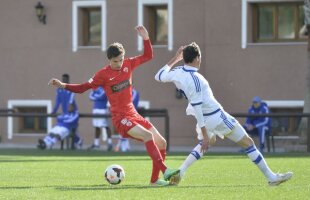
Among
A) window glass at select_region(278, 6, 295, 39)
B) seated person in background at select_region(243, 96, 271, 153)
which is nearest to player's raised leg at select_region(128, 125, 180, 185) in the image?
seated person in background at select_region(243, 96, 271, 153)

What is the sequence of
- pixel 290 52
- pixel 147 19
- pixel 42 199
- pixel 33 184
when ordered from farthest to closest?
pixel 147 19, pixel 290 52, pixel 33 184, pixel 42 199

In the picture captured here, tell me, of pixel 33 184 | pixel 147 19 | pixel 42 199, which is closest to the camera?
pixel 42 199

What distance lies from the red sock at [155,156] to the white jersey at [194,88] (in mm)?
817

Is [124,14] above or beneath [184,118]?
above

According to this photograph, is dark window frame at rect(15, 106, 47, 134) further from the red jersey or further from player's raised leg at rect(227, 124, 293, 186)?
player's raised leg at rect(227, 124, 293, 186)

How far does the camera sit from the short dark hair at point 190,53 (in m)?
14.6

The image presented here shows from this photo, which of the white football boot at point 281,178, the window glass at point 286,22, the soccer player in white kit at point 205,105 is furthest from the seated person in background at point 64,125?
the white football boot at point 281,178

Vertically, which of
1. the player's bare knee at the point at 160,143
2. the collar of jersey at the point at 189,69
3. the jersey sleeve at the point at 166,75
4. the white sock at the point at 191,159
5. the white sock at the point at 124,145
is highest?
the collar of jersey at the point at 189,69

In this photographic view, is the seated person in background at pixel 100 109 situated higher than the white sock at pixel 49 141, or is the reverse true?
the seated person in background at pixel 100 109

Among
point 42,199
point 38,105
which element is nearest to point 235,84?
point 38,105

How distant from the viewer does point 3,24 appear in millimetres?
35500

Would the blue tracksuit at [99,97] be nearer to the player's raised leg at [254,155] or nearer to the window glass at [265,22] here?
the window glass at [265,22]

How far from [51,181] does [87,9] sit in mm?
19625

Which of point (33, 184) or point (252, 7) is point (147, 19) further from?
point (33, 184)
